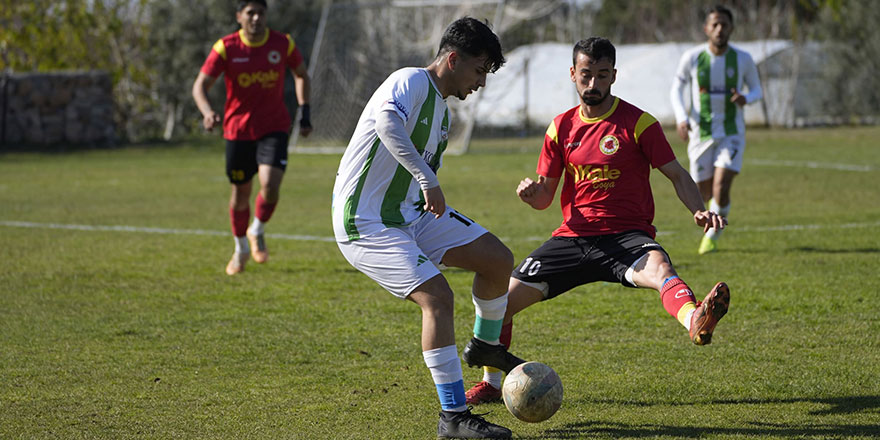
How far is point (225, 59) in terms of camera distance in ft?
30.0

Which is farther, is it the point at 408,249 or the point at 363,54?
the point at 363,54

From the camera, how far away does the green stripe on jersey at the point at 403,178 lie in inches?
177

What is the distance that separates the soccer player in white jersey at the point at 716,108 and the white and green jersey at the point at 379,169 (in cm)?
573

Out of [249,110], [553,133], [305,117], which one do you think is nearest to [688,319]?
[553,133]

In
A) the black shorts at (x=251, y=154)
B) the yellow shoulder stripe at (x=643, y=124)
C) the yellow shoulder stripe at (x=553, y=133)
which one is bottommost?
the black shorts at (x=251, y=154)

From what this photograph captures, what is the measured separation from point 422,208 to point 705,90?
19.9 feet

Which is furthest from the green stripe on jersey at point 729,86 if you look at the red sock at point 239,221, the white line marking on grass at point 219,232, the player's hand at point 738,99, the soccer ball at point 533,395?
the soccer ball at point 533,395

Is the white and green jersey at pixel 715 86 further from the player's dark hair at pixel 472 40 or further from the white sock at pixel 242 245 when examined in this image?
the player's dark hair at pixel 472 40

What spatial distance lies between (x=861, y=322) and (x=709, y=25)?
420 cm

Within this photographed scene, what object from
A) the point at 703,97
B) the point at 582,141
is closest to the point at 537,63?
the point at 703,97

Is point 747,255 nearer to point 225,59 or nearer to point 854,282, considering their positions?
point 854,282

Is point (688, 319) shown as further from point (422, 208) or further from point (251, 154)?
point (251, 154)

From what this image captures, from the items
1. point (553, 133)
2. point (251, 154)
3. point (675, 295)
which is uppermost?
point (553, 133)

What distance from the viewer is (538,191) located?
5.16 metres
